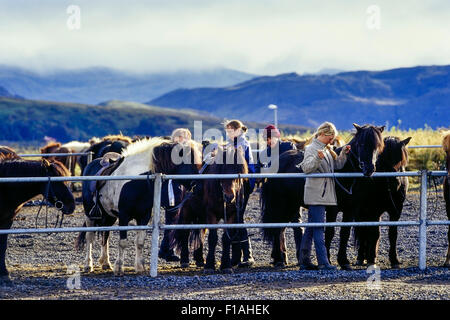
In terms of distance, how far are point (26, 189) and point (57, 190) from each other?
40cm

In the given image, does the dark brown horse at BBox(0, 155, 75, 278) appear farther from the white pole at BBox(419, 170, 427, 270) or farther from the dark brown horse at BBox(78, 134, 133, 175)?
the dark brown horse at BBox(78, 134, 133, 175)

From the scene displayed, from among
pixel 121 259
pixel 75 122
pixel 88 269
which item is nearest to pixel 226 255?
A: pixel 121 259

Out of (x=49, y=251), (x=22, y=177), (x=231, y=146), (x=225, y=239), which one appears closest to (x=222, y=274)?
(x=225, y=239)

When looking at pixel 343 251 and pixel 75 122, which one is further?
pixel 75 122

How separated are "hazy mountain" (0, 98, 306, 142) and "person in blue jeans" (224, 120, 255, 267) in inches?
4556

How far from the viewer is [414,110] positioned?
198750 millimetres

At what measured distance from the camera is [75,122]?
14138cm

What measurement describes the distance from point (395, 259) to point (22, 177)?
513 cm

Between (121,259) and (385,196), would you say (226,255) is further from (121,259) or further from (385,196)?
(385,196)

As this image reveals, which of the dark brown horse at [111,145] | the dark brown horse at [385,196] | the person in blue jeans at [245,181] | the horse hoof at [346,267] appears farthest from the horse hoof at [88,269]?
the dark brown horse at [111,145]

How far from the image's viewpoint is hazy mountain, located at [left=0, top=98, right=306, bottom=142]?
420 ft
